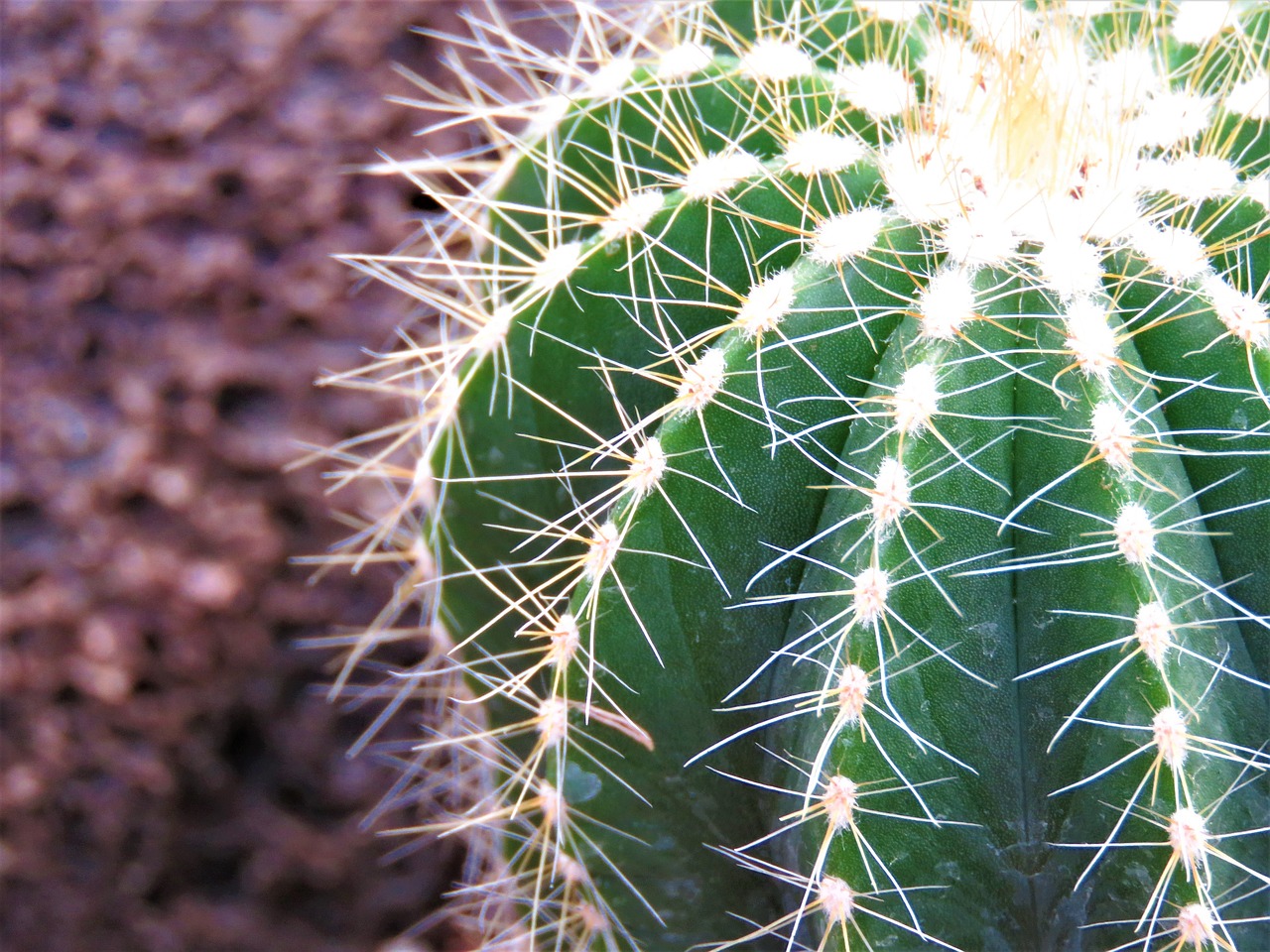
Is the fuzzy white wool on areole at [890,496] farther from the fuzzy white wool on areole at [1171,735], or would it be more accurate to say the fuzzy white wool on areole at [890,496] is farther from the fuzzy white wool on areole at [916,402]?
the fuzzy white wool on areole at [1171,735]

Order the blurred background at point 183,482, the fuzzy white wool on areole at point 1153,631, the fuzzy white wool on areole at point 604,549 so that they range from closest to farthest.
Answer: the fuzzy white wool on areole at point 1153,631 → the fuzzy white wool on areole at point 604,549 → the blurred background at point 183,482

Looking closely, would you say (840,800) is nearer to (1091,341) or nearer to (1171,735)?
(1171,735)

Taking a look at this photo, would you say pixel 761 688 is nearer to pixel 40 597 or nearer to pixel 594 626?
pixel 594 626

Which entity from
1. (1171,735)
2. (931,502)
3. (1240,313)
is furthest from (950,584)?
(1240,313)

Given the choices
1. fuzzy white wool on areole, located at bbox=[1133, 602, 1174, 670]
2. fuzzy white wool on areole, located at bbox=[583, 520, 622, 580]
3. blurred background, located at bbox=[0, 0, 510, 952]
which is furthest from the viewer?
blurred background, located at bbox=[0, 0, 510, 952]

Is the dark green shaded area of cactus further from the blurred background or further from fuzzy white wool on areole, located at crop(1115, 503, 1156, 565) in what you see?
the blurred background

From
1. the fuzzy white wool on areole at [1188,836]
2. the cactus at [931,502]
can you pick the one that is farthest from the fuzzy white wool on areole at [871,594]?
the fuzzy white wool on areole at [1188,836]

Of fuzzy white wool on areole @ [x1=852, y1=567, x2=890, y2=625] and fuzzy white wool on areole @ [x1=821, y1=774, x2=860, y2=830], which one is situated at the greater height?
fuzzy white wool on areole @ [x1=852, y1=567, x2=890, y2=625]

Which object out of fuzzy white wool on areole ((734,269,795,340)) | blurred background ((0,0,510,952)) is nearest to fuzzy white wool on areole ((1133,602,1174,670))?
fuzzy white wool on areole ((734,269,795,340))
